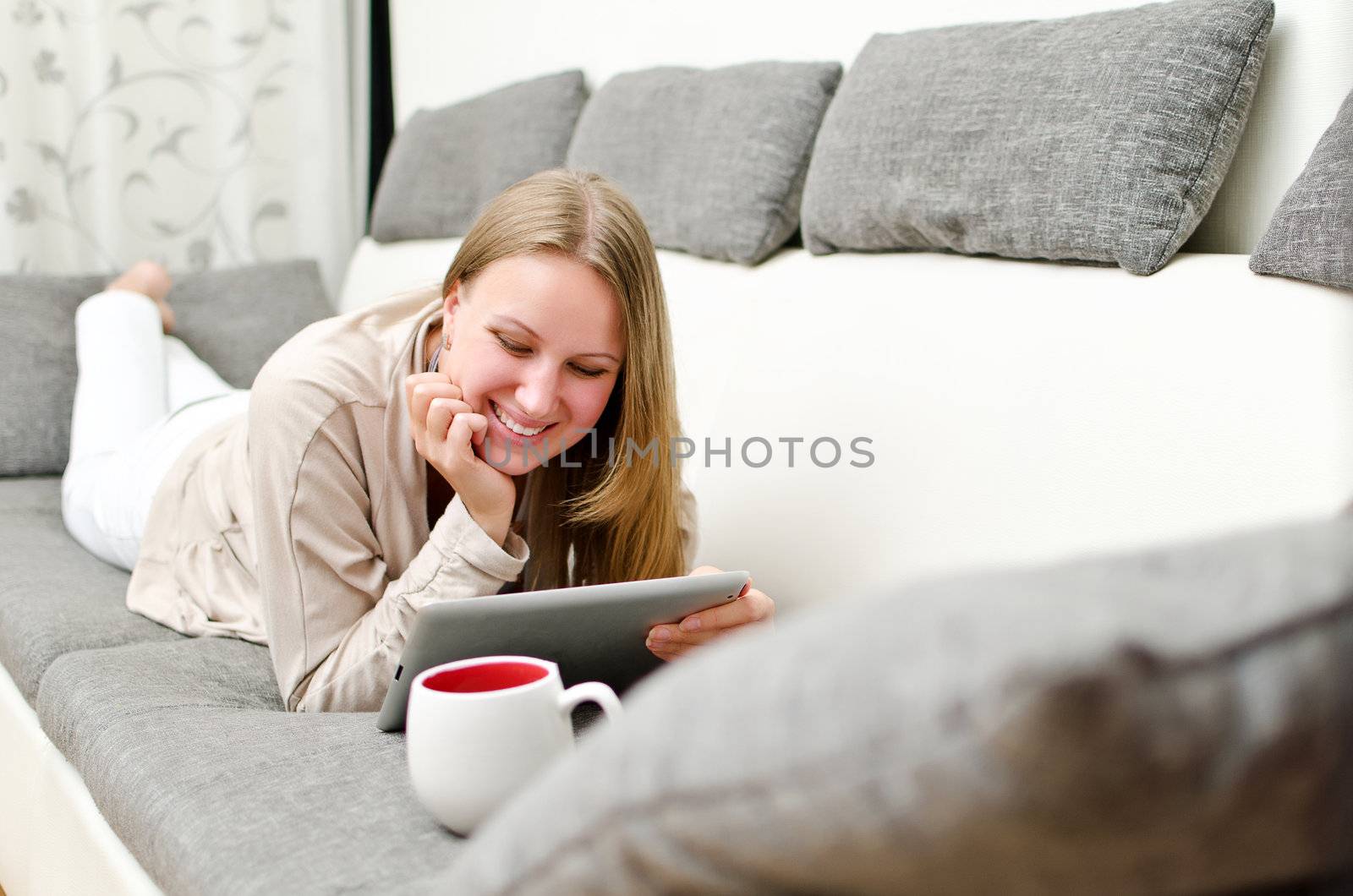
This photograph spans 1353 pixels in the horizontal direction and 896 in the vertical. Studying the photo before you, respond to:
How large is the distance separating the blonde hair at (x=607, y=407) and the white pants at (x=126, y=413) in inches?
25.7

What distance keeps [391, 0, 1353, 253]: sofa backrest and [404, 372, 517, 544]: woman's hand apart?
33.7 inches

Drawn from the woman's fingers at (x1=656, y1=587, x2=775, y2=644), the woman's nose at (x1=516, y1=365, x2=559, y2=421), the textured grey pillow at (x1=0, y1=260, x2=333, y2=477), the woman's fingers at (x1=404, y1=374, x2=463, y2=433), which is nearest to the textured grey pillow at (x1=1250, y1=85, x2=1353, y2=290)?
the woman's fingers at (x1=656, y1=587, x2=775, y2=644)

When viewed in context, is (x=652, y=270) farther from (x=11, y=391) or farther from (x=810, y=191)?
(x=11, y=391)

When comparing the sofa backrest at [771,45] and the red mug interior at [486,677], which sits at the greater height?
the sofa backrest at [771,45]

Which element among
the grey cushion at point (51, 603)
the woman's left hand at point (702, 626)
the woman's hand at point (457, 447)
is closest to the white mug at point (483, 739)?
the woman's left hand at point (702, 626)

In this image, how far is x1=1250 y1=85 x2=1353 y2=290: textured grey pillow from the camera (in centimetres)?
104

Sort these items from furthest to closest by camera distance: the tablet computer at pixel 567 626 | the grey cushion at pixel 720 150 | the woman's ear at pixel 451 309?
the grey cushion at pixel 720 150 → the woman's ear at pixel 451 309 → the tablet computer at pixel 567 626

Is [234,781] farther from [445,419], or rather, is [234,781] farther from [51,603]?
[51,603]

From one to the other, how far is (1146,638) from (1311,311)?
0.88 metres

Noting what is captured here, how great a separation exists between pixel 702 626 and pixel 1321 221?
68 cm

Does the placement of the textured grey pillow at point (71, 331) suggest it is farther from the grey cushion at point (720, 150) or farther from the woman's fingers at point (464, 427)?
the woman's fingers at point (464, 427)

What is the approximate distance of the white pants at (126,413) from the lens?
173cm

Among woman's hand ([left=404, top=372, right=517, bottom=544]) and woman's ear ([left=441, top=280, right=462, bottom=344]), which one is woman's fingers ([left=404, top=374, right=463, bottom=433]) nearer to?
woman's hand ([left=404, top=372, right=517, bottom=544])

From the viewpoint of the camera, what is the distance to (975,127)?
134 centimetres
